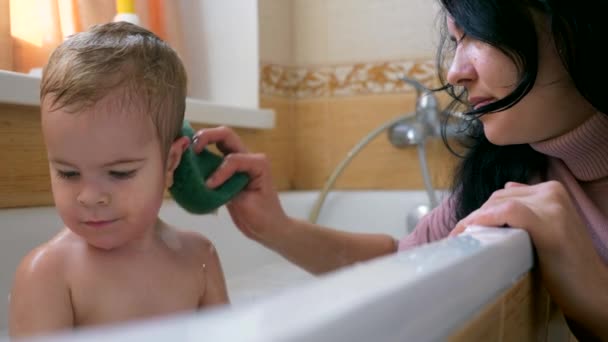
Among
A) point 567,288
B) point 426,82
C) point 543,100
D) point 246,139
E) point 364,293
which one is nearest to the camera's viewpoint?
point 364,293

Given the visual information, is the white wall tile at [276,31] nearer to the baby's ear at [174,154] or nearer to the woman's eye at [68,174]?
the baby's ear at [174,154]

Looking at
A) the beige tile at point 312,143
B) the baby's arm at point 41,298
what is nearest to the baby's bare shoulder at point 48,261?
the baby's arm at point 41,298

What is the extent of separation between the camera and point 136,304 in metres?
0.72

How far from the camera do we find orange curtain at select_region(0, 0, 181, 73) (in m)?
1.14

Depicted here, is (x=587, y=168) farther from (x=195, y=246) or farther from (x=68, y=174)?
(x=68, y=174)

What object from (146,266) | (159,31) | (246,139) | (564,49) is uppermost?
(564,49)

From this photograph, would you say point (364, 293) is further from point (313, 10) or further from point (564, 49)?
point (313, 10)

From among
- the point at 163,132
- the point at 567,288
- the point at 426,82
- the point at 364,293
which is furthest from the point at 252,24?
the point at 364,293

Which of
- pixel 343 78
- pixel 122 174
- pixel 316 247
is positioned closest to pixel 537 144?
pixel 316 247

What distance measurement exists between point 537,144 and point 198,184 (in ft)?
1.47

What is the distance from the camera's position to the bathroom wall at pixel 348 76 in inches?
69.4

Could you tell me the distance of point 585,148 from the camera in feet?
2.63

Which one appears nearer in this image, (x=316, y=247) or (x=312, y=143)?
(x=316, y=247)

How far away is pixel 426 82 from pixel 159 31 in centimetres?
75
